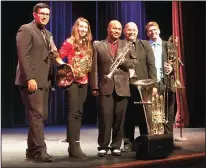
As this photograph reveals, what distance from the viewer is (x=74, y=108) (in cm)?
430

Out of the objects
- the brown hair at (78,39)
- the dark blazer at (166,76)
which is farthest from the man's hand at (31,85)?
the dark blazer at (166,76)

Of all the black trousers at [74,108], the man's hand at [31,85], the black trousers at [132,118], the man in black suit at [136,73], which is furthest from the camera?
the black trousers at [132,118]

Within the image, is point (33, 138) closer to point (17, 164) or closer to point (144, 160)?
point (17, 164)

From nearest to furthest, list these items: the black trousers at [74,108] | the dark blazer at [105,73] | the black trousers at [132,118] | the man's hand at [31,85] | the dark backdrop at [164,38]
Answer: the man's hand at [31,85] < the black trousers at [74,108] < the dark blazer at [105,73] < the black trousers at [132,118] < the dark backdrop at [164,38]

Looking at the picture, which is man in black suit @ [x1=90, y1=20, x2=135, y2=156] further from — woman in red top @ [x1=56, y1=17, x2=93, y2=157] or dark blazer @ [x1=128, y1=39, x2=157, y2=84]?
dark blazer @ [x1=128, y1=39, x2=157, y2=84]

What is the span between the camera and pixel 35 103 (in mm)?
4070

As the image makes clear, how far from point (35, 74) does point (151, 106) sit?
1315mm

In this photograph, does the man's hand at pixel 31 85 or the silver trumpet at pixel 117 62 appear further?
the silver trumpet at pixel 117 62

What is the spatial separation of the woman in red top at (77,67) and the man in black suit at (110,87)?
0.12 m

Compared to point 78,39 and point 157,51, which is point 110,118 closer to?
point 78,39

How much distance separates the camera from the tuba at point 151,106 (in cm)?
446

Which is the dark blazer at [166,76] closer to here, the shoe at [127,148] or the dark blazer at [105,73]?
the dark blazer at [105,73]

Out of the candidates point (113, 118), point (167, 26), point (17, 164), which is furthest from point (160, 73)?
point (167, 26)

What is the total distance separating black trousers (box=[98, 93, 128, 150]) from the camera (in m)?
4.44
